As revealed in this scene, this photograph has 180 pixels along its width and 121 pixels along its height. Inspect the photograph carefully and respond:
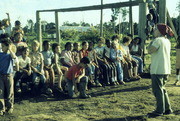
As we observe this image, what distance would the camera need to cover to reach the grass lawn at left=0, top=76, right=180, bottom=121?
485 centimetres

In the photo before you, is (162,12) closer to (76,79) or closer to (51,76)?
(76,79)

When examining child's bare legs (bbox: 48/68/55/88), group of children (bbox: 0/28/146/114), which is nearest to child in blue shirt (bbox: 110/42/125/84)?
group of children (bbox: 0/28/146/114)

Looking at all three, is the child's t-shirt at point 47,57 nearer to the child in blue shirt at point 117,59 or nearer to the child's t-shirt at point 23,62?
the child's t-shirt at point 23,62

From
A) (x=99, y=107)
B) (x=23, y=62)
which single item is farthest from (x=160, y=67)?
(x=23, y=62)

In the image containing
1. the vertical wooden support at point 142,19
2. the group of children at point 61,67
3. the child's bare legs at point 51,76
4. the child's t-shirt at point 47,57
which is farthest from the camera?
the vertical wooden support at point 142,19

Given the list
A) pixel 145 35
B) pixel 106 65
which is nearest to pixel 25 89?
pixel 106 65

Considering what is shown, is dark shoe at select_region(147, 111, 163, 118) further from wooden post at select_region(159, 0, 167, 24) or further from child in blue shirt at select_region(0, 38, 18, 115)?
wooden post at select_region(159, 0, 167, 24)

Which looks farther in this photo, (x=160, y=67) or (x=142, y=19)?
(x=142, y=19)

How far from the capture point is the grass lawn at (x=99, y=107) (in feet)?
15.9

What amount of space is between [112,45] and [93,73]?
3.80ft

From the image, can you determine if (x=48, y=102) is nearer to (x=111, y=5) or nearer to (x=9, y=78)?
(x=9, y=78)

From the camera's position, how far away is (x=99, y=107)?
5543 millimetres

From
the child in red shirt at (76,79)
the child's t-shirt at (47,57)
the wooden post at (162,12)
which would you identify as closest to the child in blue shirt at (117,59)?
the wooden post at (162,12)

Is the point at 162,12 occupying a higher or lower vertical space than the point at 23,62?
higher
